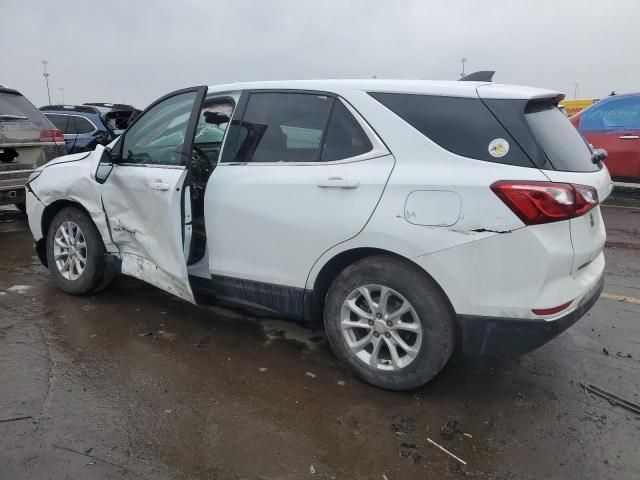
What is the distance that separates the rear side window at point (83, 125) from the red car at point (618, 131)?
926cm

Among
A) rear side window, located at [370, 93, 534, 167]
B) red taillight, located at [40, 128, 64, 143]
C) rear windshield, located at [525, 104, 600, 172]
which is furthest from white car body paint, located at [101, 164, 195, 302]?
red taillight, located at [40, 128, 64, 143]

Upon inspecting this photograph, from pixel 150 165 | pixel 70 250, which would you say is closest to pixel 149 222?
pixel 150 165

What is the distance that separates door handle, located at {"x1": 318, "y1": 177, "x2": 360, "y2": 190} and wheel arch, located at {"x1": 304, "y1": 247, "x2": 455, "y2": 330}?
35 centimetres

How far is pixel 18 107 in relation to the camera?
6895mm

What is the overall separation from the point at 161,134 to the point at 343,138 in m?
1.52


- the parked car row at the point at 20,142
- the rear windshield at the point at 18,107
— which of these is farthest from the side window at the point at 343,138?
the rear windshield at the point at 18,107

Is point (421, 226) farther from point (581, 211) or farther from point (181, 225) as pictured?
point (181, 225)

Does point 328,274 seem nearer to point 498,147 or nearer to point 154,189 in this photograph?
point 498,147

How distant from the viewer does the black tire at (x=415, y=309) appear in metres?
2.74

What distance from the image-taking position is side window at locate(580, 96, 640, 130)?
882 centimetres

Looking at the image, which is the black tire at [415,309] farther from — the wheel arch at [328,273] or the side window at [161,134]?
the side window at [161,134]

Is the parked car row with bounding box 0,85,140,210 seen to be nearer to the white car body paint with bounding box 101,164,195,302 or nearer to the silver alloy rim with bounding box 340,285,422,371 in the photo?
the white car body paint with bounding box 101,164,195,302

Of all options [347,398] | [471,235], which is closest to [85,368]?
[347,398]

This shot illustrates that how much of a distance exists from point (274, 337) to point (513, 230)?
1.92m
